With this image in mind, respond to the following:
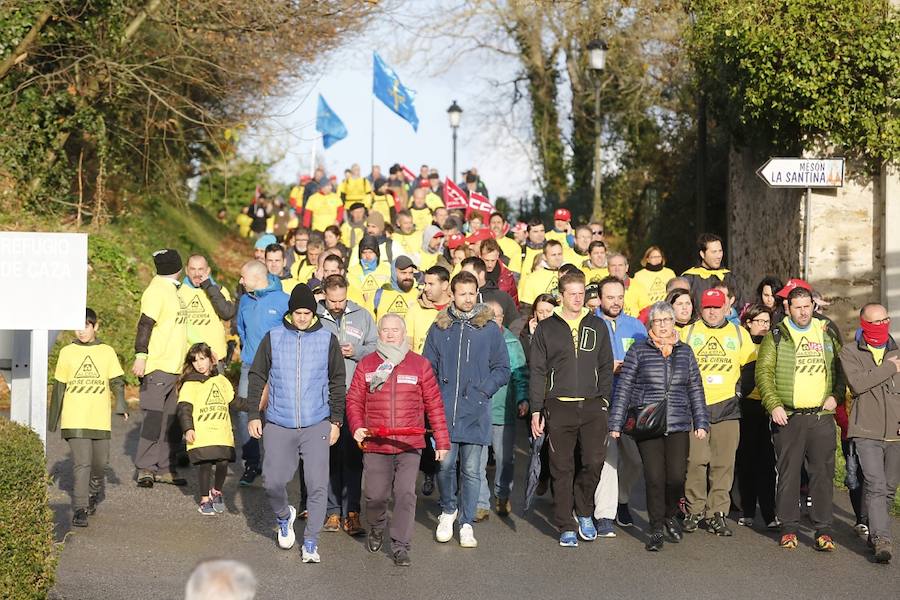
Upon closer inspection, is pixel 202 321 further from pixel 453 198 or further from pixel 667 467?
pixel 453 198

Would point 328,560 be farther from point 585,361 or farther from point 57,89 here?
point 57,89

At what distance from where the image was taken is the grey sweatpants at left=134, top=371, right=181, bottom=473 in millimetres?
12070

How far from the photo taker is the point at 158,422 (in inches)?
477

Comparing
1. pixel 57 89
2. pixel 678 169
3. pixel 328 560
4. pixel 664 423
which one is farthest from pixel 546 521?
pixel 678 169

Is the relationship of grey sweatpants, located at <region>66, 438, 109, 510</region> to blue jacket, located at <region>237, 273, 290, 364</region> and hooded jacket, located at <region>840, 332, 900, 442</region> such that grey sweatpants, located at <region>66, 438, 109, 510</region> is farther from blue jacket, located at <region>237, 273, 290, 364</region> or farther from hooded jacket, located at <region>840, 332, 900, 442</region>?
hooded jacket, located at <region>840, 332, 900, 442</region>

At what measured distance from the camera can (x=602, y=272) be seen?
1529 centimetres

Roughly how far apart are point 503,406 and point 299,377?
2.14m

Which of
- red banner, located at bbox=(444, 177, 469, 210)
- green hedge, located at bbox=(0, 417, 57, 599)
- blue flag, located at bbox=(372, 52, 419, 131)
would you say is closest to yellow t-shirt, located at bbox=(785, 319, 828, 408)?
green hedge, located at bbox=(0, 417, 57, 599)

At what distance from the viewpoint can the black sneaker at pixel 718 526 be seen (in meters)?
10.7

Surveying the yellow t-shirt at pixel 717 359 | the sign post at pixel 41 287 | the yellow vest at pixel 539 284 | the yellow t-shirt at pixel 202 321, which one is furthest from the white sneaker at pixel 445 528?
the yellow vest at pixel 539 284

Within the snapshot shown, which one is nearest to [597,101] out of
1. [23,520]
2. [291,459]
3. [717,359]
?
[717,359]

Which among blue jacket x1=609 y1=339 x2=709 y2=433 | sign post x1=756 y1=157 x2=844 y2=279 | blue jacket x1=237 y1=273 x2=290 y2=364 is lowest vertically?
blue jacket x1=609 y1=339 x2=709 y2=433

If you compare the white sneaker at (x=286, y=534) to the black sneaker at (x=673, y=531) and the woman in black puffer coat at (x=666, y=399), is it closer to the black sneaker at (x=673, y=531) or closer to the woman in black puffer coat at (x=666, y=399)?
the woman in black puffer coat at (x=666, y=399)

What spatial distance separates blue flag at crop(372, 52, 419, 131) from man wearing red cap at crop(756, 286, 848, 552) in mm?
21859
